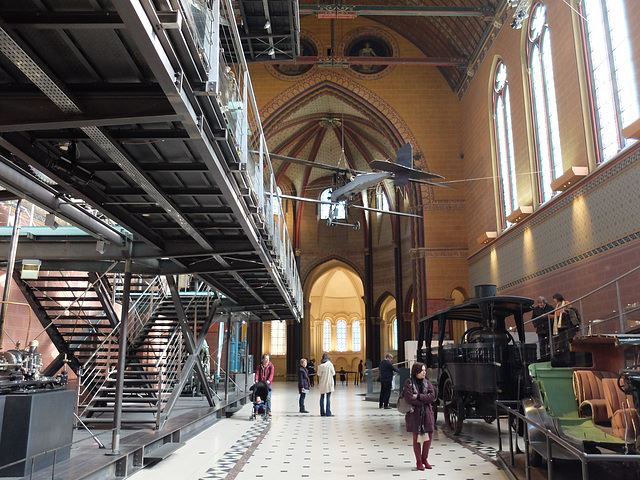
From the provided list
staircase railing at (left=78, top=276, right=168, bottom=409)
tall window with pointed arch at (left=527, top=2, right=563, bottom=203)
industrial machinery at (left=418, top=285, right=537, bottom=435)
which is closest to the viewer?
industrial machinery at (left=418, top=285, right=537, bottom=435)

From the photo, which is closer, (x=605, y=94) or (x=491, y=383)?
(x=491, y=383)

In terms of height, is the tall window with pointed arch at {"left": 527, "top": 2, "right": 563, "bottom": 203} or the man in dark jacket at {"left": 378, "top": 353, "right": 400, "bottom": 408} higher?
the tall window with pointed arch at {"left": 527, "top": 2, "right": 563, "bottom": 203}

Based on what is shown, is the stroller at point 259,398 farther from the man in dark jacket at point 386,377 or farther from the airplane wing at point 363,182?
the airplane wing at point 363,182

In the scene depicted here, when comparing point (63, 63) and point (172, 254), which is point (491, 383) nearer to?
point (172, 254)

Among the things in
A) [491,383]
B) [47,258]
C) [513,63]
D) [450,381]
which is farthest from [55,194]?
[513,63]

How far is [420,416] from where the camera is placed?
734 centimetres

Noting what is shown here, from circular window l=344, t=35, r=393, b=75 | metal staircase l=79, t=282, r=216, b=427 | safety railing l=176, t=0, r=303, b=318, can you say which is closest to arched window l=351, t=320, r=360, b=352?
circular window l=344, t=35, r=393, b=75

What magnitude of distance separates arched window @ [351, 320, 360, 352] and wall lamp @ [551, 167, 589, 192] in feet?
91.4

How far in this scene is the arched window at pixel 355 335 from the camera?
131 feet

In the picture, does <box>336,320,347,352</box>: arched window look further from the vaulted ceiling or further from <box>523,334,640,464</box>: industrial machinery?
<box>523,334,640,464</box>: industrial machinery

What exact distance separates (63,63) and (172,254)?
14.5 feet

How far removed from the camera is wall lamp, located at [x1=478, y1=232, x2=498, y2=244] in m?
19.3

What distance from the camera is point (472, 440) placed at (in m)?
9.52

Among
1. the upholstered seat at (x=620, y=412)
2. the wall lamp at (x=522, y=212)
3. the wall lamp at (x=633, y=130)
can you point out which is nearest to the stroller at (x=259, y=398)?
the upholstered seat at (x=620, y=412)
